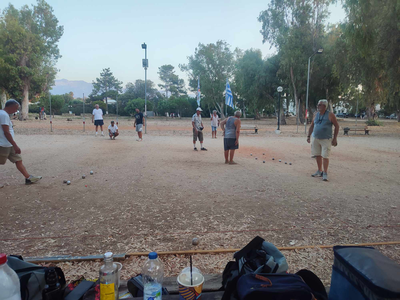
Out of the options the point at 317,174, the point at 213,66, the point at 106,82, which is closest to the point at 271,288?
the point at 317,174

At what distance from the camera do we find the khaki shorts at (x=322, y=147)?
694cm

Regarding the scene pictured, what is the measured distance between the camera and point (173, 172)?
7.84 meters

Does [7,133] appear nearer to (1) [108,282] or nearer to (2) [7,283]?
(2) [7,283]

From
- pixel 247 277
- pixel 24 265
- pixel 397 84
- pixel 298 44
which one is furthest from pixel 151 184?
pixel 298 44

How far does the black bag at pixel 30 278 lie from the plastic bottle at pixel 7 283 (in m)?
0.11

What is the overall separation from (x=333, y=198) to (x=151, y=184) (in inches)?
156

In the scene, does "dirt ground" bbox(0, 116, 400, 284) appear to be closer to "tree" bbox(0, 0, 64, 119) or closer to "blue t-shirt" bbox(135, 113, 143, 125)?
"blue t-shirt" bbox(135, 113, 143, 125)

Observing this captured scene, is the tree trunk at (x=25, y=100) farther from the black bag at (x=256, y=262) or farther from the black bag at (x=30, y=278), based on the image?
the black bag at (x=256, y=262)

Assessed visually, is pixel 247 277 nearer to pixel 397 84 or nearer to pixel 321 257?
pixel 321 257

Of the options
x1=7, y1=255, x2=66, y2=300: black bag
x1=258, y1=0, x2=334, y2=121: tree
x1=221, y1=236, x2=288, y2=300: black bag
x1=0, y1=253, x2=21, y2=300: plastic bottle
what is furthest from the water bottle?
x1=258, y1=0, x2=334, y2=121: tree

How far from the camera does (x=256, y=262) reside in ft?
7.57

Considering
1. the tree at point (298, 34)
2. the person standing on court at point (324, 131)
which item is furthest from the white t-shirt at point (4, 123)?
the tree at point (298, 34)

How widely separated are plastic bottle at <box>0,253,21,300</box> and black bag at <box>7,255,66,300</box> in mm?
111

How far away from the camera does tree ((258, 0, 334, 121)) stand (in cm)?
3200
